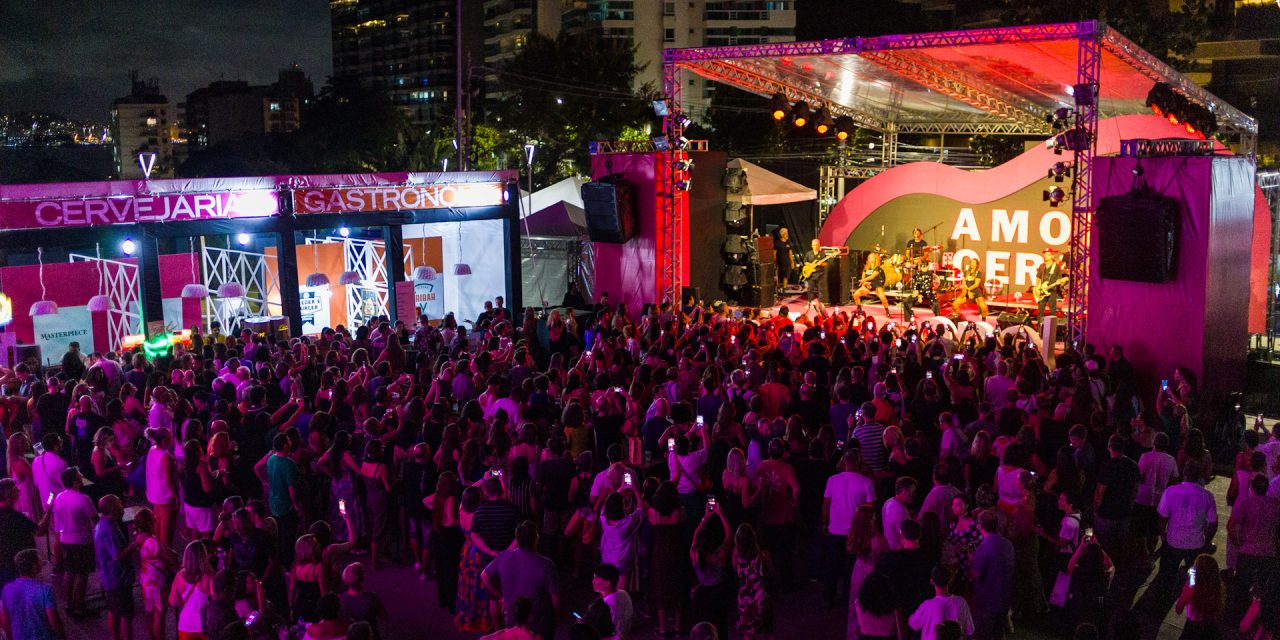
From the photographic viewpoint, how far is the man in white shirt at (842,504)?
20.5 ft

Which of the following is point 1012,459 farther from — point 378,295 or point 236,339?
point 378,295

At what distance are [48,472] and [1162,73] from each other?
1406 centimetres

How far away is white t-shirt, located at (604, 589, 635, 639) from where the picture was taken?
493 centimetres

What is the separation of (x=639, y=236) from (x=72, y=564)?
11.9 m

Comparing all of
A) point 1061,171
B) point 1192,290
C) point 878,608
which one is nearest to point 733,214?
point 1061,171

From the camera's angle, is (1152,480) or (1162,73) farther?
(1162,73)

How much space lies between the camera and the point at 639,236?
1750 centimetres

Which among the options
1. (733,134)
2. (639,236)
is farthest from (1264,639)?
(733,134)

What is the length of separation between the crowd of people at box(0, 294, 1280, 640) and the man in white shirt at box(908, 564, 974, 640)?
2 cm

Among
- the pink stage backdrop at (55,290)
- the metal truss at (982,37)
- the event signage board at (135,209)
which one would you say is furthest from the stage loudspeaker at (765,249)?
the pink stage backdrop at (55,290)

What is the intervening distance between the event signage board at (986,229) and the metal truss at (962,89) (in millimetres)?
1820

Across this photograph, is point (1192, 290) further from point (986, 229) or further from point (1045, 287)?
point (986, 229)

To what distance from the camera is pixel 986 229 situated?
20.0 m

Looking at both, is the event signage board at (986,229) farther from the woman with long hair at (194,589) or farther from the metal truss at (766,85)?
the woman with long hair at (194,589)
